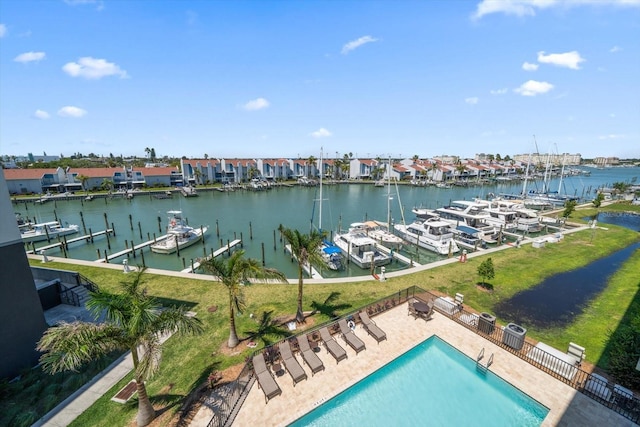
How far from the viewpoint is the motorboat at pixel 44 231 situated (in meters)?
38.9

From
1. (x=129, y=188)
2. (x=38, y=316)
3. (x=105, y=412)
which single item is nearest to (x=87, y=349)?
(x=105, y=412)

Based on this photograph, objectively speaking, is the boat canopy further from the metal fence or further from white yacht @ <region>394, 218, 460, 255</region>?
the metal fence

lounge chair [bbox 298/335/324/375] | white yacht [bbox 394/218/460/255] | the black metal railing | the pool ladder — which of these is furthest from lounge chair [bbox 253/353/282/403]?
white yacht [bbox 394/218/460/255]

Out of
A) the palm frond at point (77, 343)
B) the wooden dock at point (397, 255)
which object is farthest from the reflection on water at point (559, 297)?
the palm frond at point (77, 343)

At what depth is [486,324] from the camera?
14.1 m

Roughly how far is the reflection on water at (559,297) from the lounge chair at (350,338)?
10.2 metres

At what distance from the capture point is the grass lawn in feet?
37.8

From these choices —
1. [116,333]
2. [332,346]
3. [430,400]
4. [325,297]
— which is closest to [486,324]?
[430,400]

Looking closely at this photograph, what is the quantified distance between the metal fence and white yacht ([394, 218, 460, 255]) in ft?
55.8

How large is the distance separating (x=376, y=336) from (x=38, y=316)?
17.1m

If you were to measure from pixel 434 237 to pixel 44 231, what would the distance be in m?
56.9

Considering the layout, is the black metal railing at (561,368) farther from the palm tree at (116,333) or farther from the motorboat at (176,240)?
the motorboat at (176,240)

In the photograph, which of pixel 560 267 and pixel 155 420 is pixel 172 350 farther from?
pixel 560 267

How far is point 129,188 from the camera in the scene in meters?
83.9
